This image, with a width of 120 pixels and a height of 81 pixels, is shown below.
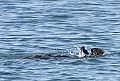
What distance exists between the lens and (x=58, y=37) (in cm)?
2481

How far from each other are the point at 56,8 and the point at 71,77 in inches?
586

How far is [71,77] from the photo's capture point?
59.4ft

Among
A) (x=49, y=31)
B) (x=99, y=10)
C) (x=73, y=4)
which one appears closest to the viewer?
(x=49, y=31)

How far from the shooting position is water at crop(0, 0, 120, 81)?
61.0 feet

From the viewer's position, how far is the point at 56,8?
32.8 metres

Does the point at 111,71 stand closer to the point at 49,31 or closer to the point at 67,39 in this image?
the point at 67,39

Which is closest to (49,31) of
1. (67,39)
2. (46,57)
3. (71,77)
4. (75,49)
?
(67,39)

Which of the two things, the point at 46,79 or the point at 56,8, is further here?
the point at 56,8

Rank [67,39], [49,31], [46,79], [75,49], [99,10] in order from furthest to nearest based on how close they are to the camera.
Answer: [99,10] < [49,31] < [67,39] < [75,49] < [46,79]

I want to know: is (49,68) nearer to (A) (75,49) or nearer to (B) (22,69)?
(B) (22,69)

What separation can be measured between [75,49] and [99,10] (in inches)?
385

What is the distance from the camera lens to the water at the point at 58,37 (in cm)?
1858

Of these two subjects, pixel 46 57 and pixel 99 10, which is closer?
pixel 46 57

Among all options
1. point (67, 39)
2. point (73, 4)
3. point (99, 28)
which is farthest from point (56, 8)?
point (67, 39)
